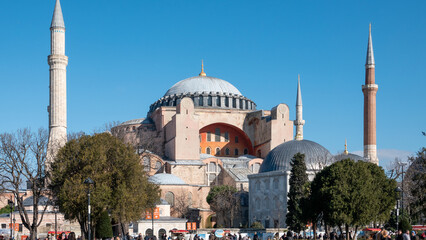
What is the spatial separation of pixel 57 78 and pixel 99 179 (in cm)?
2202

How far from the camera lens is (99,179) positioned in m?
31.6

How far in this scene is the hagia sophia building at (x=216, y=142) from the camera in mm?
52031

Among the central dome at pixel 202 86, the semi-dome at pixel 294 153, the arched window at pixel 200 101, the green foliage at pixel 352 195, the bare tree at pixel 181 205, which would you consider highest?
the central dome at pixel 202 86

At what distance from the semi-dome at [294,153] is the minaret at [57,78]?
1579 cm

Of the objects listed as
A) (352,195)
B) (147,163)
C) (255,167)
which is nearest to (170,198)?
(147,163)

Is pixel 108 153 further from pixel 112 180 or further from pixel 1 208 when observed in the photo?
pixel 1 208

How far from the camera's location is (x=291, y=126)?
64.8 meters

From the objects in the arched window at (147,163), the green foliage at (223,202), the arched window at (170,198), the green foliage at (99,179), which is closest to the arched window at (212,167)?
the green foliage at (223,202)

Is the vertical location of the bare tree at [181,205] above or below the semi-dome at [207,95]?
below

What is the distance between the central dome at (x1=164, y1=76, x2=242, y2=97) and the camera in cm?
7162

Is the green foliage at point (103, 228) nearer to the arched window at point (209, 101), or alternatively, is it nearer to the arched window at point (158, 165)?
the arched window at point (158, 165)

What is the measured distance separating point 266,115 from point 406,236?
1872 inches

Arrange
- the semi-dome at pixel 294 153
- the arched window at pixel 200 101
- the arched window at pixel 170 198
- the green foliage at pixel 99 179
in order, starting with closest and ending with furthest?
the green foliage at pixel 99 179
the semi-dome at pixel 294 153
the arched window at pixel 170 198
the arched window at pixel 200 101

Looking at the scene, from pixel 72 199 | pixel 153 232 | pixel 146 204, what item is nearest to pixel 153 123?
pixel 153 232
